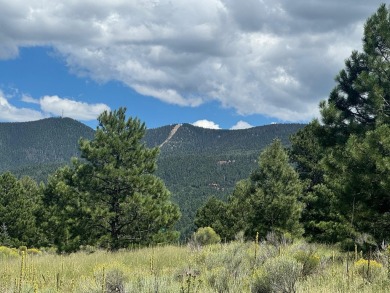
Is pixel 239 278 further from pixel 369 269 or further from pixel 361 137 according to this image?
pixel 361 137

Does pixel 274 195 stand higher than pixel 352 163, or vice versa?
pixel 352 163

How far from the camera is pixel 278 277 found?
5.56m

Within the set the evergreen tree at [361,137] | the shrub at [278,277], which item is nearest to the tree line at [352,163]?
the evergreen tree at [361,137]

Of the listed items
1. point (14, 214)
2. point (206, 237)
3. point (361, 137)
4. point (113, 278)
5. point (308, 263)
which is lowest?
point (14, 214)

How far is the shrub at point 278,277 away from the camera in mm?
5438

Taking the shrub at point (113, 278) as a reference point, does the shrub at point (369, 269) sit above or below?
above

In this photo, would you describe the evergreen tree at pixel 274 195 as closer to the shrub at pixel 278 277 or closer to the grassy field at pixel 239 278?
the grassy field at pixel 239 278

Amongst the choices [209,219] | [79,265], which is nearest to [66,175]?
[79,265]

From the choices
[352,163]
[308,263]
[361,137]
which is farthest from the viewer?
[361,137]

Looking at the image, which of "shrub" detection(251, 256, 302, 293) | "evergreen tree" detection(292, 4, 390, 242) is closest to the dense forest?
"evergreen tree" detection(292, 4, 390, 242)

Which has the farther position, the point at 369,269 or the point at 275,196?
the point at 275,196

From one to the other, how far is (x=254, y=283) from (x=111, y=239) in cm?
1407

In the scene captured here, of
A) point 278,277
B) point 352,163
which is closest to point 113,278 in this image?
point 278,277

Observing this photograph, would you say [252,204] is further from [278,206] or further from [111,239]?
[111,239]
